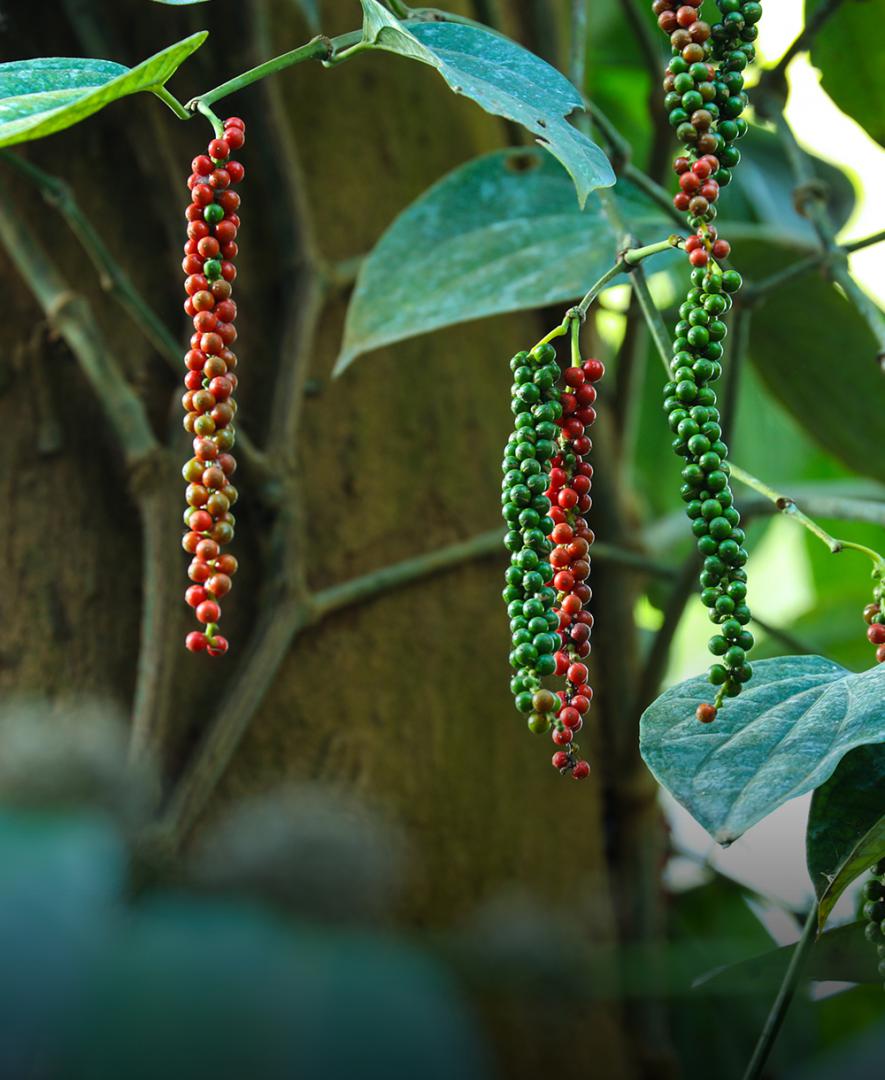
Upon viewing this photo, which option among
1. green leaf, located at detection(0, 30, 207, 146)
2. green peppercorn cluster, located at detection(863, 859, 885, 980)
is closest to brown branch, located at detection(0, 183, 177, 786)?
green leaf, located at detection(0, 30, 207, 146)

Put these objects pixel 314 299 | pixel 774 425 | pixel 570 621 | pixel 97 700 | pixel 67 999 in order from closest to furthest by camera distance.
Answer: pixel 67 999 → pixel 570 621 → pixel 97 700 → pixel 314 299 → pixel 774 425

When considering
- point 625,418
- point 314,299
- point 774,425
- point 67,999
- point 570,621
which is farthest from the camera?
point 774,425

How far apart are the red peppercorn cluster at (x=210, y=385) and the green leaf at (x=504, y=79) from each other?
0.06m

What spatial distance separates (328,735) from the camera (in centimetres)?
67

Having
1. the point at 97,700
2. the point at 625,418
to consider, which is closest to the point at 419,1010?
the point at 97,700

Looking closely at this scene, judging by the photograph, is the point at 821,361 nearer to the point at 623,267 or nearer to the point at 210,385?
the point at 623,267

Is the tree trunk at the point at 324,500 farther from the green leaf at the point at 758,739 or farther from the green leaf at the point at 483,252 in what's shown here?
the green leaf at the point at 758,739

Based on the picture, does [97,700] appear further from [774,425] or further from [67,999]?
[774,425]

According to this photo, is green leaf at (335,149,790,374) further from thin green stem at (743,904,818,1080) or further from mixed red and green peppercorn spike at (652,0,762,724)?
thin green stem at (743,904,818,1080)

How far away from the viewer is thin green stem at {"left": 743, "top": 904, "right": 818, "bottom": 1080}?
0.40 m

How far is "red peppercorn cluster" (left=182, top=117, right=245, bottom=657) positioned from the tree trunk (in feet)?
0.95

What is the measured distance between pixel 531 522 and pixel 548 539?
0.01 m

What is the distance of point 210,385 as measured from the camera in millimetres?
358

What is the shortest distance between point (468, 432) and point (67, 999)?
0.65 meters
